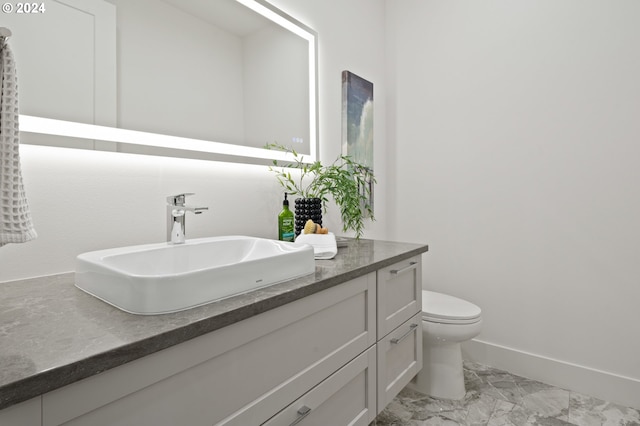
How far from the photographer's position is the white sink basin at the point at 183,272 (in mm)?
695

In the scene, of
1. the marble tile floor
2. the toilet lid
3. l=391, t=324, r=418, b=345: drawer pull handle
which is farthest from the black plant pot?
the marble tile floor

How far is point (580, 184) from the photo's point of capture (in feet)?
6.23

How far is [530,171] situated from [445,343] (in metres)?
1.11

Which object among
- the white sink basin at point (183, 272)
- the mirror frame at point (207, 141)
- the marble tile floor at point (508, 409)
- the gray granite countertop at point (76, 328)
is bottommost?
the marble tile floor at point (508, 409)

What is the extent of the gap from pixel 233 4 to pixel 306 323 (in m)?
1.33

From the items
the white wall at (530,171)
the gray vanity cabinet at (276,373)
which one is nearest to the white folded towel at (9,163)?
the gray vanity cabinet at (276,373)

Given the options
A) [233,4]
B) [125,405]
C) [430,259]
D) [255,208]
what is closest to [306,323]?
[125,405]

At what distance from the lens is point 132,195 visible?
117cm

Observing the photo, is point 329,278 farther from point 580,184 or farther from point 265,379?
point 580,184

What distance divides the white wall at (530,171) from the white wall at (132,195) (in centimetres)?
76

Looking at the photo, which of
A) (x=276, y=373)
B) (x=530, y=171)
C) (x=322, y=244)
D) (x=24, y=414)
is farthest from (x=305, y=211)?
(x=530, y=171)

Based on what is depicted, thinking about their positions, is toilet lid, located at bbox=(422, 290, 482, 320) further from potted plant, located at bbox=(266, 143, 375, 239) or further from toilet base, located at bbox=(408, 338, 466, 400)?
potted plant, located at bbox=(266, 143, 375, 239)

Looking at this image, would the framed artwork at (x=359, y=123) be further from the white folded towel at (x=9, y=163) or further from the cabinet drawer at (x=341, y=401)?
the white folded towel at (x=9, y=163)

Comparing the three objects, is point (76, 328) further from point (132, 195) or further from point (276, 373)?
point (132, 195)
